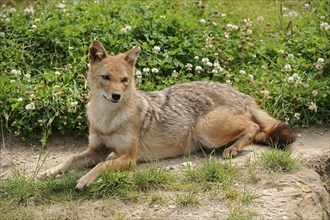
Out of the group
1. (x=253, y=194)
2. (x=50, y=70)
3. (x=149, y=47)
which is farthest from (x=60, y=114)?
Result: (x=253, y=194)

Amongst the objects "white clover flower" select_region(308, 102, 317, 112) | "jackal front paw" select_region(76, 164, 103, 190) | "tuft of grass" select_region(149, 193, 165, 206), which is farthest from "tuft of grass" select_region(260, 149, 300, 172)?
"jackal front paw" select_region(76, 164, 103, 190)

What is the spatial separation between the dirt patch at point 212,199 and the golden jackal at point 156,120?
20cm

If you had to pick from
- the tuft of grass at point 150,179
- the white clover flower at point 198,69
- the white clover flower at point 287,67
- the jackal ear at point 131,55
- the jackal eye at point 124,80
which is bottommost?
the tuft of grass at point 150,179

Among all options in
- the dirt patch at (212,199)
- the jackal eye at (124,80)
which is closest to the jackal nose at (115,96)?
the jackal eye at (124,80)

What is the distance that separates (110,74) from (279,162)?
227cm

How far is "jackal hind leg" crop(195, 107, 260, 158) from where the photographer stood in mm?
8078

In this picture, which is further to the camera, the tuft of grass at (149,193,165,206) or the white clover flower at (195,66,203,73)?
the white clover flower at (195,66,203,73)

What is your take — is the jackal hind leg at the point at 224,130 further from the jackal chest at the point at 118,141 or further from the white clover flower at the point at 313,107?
the white clover flower at the point at 313,107

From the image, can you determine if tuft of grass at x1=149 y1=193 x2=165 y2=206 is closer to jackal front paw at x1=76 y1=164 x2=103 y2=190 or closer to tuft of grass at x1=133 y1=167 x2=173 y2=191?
tuft of grass at x1=133 y1=167 x2=173 y2=191

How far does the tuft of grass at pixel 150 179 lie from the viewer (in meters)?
6.99

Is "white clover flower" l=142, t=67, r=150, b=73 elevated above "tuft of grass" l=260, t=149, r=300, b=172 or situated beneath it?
elevated above

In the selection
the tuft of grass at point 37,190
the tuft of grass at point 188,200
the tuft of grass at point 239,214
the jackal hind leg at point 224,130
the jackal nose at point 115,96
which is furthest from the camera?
the jackal hind leg at point 224,130

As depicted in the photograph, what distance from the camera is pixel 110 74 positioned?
7484 millimetres

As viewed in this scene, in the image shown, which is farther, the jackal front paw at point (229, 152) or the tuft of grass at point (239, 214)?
the jackal front paw at point (229, 152)
